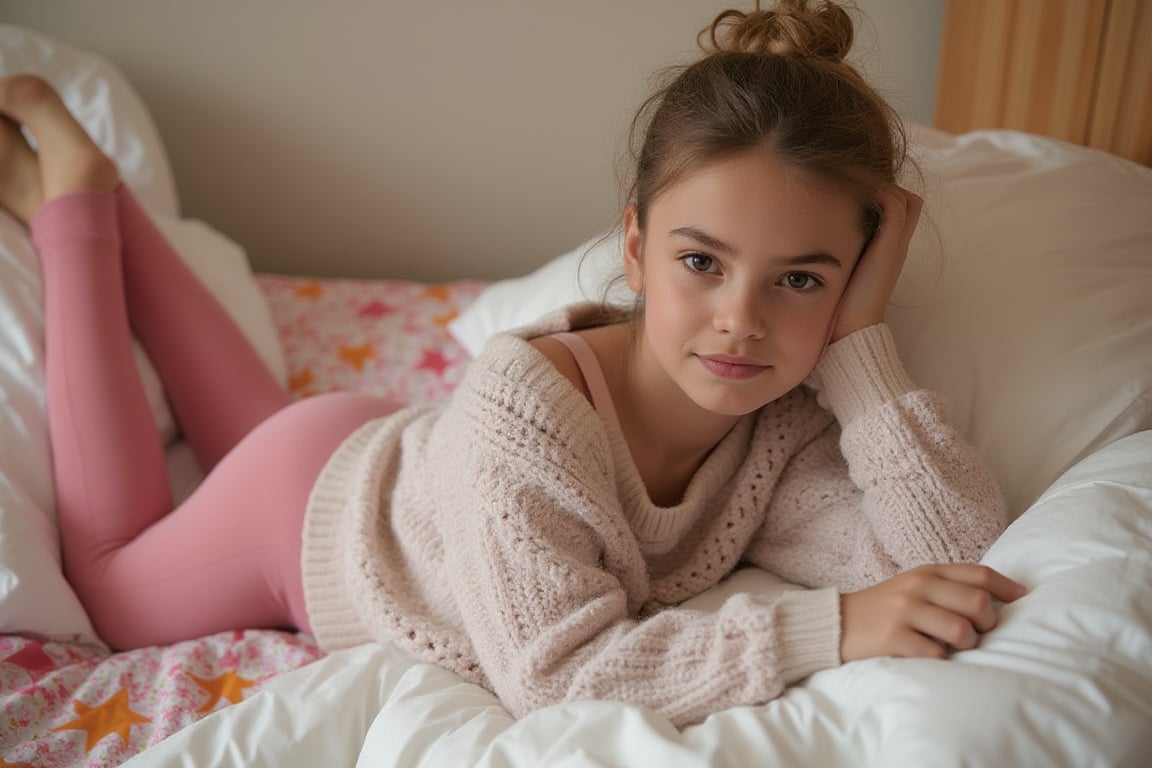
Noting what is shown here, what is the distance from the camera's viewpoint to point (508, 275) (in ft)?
7.02

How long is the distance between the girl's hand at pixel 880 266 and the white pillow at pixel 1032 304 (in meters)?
0.11

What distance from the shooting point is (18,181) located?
4.74 feet

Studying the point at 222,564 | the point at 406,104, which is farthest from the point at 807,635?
the point at 406,104

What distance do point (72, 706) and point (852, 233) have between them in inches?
36.4

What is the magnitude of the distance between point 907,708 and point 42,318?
121cm

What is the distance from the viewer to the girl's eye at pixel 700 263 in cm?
97

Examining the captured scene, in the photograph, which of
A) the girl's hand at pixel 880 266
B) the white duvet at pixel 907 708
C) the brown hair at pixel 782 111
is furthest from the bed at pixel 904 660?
the brown hair at pixel 782 111

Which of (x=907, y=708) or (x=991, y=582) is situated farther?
(x=991, y=582)

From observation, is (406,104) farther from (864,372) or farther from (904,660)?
(904,660)

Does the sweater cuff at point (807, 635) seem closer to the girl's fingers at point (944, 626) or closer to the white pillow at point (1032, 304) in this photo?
the girl's fingers at point (944, 626)

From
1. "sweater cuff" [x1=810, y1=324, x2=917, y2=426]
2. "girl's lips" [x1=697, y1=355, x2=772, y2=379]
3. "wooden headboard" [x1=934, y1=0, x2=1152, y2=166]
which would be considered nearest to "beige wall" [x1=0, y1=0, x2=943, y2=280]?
"wooden headboard" [x1=934, y1=0, x2=1152, y2=166]

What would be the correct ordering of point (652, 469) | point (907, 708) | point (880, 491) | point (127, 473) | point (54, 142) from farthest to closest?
point (54, 142), point (127, 473), point (652, 469), point (880, 491), point (907, 708)

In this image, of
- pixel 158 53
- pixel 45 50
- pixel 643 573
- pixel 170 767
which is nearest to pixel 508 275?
pixel 158 53

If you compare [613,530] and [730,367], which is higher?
[730,367]
